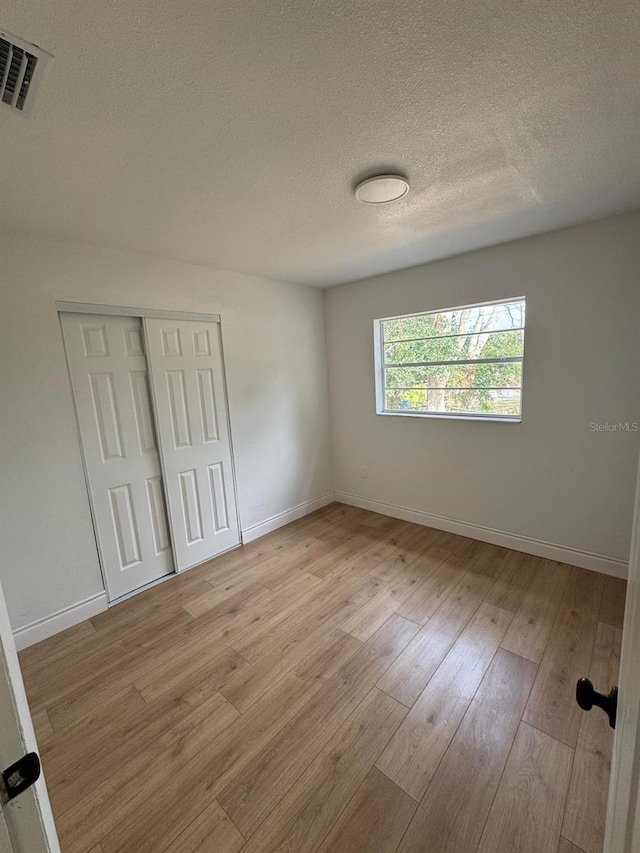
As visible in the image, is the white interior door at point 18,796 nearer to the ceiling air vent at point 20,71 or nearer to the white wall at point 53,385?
the ceiling air vent at point 20,71

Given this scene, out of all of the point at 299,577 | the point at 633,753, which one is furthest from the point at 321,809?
the point at 299,577

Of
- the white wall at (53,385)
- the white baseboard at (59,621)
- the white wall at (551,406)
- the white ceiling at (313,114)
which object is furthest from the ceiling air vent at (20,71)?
the white wall at (551,406)

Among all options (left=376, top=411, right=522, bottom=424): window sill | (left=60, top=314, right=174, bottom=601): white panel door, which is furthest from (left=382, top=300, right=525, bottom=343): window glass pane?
(left=60, top=314, right=174, bottom=601): white panel door

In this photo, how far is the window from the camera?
2779mm

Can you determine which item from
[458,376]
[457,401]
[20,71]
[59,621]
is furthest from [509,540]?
[20,71]

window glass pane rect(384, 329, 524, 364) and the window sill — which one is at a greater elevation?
window glass pane rect(384, 329, 524, 364)

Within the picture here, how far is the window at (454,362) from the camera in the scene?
109 inches

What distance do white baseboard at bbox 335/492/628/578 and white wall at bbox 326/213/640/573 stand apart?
0.08 ft

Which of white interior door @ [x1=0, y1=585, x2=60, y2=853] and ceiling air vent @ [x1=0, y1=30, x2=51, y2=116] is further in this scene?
ceiling air vent @ [x1=0, y1=30, x2=51, y2=116]

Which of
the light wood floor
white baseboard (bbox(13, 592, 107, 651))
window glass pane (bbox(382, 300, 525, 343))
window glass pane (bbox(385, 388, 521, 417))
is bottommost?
the light wood floor

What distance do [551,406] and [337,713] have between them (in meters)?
2.40

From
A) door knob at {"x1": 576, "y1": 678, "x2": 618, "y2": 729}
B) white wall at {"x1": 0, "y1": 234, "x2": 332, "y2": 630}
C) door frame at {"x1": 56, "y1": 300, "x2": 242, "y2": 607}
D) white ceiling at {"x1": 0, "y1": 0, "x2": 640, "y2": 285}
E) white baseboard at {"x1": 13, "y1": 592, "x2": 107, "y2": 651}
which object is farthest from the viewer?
door frame at {"x1": 56, "y1": 300, "x2": 242, "y2": 607}

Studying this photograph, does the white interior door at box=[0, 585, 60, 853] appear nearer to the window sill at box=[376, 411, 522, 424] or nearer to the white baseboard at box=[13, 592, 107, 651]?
the white baseboard at box=[13, 592, 107, 651]

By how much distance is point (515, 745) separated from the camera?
4.66 feet
